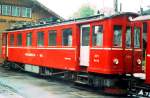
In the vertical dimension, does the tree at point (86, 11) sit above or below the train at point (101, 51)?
above

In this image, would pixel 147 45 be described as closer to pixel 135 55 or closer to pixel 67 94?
pixel 135 55

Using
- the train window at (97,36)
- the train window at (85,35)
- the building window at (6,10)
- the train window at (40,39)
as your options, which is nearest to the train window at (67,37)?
the train window at (85,35)

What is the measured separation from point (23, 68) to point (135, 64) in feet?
44.7

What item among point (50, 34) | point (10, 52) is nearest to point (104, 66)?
point (50, 34)

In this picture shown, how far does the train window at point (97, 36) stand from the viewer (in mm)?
17250

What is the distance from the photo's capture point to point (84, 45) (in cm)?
1884

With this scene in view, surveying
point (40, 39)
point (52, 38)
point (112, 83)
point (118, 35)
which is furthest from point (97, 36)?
point (40, 39)

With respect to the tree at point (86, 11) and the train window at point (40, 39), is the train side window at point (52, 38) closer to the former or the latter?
the train window at point (40, 39)

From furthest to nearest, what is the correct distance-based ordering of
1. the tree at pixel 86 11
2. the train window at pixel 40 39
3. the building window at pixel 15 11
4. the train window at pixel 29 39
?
the tree at pixel 86 11 < the building window at pixel 15 11 < the train window at pixel 29 39 < the train window at pixel 40 39

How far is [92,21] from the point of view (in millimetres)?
17953

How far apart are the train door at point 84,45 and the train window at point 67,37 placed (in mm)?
1063

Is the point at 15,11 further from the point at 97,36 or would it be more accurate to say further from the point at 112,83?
the point at 112,83

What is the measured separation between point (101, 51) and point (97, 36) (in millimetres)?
855

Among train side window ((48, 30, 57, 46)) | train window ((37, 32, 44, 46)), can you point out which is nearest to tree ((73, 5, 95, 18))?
train window ((37, 32, 44, 46))
